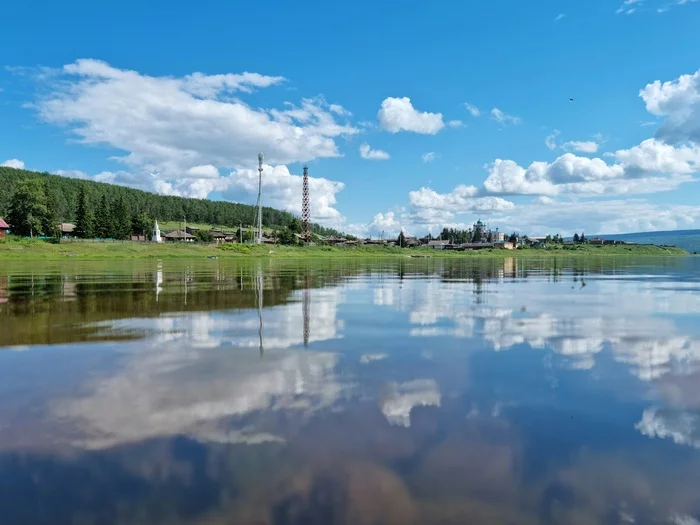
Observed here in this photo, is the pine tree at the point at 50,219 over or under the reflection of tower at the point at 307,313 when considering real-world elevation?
over

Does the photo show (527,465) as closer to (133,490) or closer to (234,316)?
(133,490)

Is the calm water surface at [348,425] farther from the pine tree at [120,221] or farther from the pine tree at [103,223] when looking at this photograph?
the pine tree at [120,221]

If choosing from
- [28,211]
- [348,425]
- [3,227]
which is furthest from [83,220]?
[348,425]

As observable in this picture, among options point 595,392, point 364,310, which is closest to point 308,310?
point 364,310

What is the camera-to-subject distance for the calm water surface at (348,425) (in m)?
5.77

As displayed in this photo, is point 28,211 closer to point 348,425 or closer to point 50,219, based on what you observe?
point 50,219

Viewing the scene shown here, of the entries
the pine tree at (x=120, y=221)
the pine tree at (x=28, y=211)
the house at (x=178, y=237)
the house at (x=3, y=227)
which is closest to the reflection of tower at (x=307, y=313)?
the house at (x=3, y=227)

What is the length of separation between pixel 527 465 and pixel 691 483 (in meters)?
1.89

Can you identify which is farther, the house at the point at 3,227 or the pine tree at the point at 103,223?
the pine tree at the point at 103,223

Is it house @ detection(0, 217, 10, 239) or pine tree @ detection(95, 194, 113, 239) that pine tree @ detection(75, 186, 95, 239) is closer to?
pine tree @ detection(95, 194, 113, 239)

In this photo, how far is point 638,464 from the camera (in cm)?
670

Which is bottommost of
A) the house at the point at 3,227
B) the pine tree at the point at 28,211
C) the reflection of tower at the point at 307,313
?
the reflection of tower at the point at 307,313

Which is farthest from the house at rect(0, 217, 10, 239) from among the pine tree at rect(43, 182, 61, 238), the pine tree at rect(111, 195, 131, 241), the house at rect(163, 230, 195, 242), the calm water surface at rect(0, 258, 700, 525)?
the calm water surface at rect(0, 258, 700, 525)

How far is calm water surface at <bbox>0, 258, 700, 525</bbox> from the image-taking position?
5.77 metres
